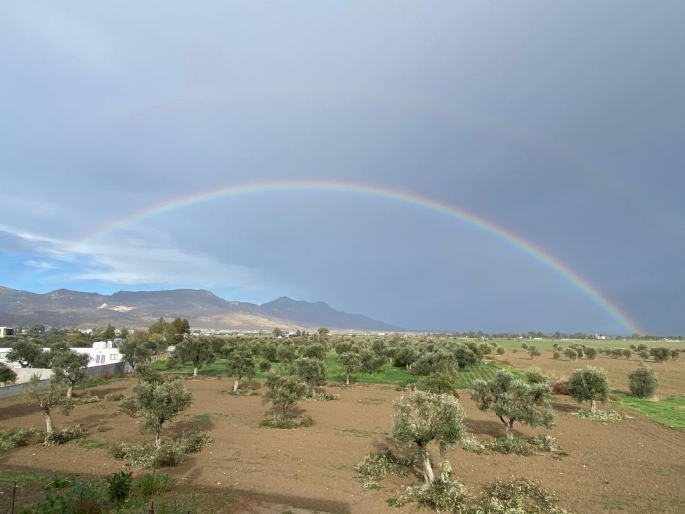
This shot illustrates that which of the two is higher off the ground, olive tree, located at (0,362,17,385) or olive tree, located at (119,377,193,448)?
olive tree, located at (119,377,193,448)

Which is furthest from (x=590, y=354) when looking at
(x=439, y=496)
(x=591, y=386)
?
(x=439, y=496)

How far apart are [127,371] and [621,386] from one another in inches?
3288

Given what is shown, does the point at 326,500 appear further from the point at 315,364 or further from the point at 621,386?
the point at 621,386

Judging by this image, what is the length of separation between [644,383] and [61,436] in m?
61.5

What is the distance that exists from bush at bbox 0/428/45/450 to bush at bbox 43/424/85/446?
789mm

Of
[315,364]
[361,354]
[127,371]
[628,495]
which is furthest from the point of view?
[127,371]

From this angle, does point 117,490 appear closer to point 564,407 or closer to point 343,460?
point 343,460

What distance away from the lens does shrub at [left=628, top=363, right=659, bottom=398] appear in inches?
1930

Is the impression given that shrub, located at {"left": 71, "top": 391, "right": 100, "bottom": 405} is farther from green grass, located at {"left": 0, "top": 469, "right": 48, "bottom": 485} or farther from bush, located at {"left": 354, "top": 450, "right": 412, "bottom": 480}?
bush, located at {"left": 354, "top": 450, "right": 412, "bottom": 480}

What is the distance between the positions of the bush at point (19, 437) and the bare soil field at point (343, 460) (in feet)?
3.60

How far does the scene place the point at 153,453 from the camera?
869 inches

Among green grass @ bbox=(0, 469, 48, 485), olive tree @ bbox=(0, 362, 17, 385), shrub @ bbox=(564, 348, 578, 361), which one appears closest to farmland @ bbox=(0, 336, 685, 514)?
green grass @ bbox=(0, 469, 48, 485)

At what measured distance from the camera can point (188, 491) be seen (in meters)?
17.7

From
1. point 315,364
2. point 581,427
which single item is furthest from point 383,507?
point 315,364
